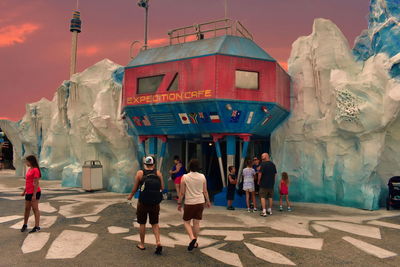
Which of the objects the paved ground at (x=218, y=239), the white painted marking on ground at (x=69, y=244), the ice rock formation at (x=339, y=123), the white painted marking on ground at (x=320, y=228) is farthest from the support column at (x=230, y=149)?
the white painted marking on ground at (x=69, y=244)

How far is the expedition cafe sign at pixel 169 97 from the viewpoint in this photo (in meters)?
11.6

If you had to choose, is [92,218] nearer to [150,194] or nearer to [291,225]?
[150,194]

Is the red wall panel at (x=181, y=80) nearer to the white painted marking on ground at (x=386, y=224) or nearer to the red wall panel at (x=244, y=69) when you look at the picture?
the red wall panel at (x=244, y=69)

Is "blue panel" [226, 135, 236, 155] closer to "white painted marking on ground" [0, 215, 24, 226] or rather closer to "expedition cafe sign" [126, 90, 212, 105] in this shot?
"expedition cafe sign" [126, 90, 212, 105]

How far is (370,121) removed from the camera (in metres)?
11.0

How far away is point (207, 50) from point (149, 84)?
2.98 metres

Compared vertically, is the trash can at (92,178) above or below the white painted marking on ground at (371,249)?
above

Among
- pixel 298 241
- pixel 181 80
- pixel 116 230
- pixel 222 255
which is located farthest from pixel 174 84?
pixel 222 255

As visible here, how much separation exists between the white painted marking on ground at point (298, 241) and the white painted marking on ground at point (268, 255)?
68 centimetres

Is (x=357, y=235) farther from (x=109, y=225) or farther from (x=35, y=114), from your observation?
(x=35, y=114)

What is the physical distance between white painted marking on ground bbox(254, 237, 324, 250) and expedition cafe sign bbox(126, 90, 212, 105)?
6.05m

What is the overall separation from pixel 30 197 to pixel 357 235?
8202mm

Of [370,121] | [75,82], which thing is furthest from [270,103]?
[75,82]

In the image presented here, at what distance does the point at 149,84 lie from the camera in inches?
516
